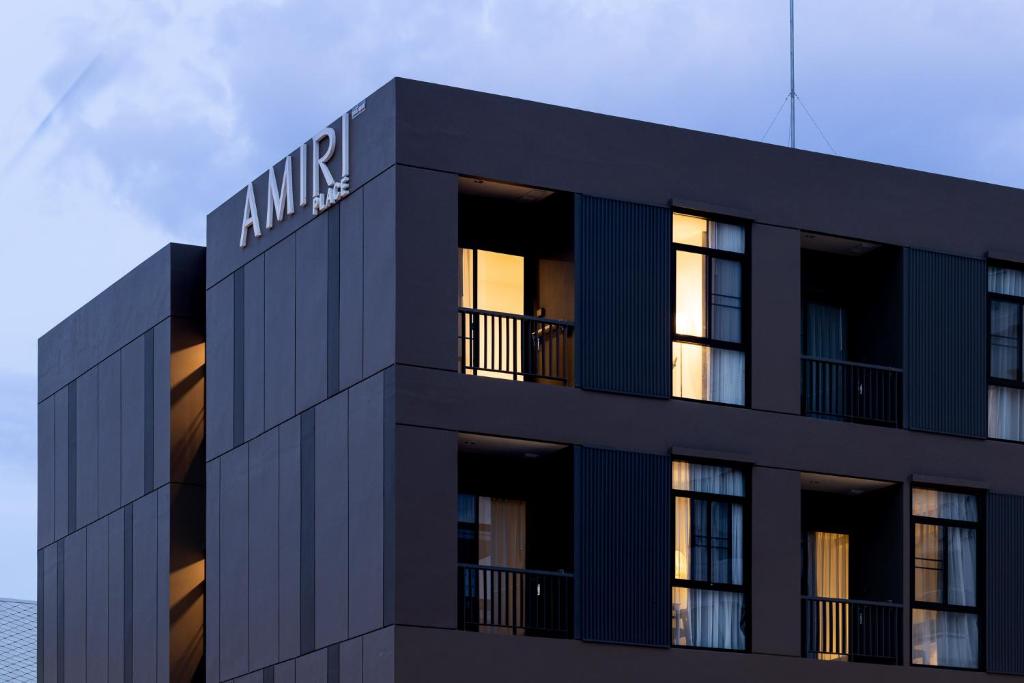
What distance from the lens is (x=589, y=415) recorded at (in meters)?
28.3

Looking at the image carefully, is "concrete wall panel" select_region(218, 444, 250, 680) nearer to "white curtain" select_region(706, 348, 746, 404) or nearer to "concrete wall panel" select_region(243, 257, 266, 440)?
"concrete wall panel" select_region(243, 257, 266, 440)

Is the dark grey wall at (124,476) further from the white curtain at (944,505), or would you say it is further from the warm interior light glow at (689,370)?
the white curtain at (944,505)

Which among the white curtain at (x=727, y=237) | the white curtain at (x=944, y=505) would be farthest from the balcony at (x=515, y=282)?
the white curtain at (x=944, y=505)

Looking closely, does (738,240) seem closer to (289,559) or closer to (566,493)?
(566,493)

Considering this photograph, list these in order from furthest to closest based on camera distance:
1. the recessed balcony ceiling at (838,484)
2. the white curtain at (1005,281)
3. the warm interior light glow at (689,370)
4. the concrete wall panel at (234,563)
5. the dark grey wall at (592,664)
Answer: the white curtain at (1005,281), the concrete wall panel at (234,563), the recessed balcony ceiling at (838,484), the warm interior light glow at (689,370), the dark grey wall at (592,664)

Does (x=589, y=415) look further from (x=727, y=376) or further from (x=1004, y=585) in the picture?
(x=1004, y=585)

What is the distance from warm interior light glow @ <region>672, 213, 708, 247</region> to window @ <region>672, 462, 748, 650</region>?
3.12 m

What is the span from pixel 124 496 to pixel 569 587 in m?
10.2

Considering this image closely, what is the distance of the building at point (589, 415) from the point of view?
90.2 feet

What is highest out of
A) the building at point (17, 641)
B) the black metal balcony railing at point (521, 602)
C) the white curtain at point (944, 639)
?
the black metal balcony railing at point (521, 602)

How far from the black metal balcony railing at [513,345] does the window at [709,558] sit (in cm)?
222

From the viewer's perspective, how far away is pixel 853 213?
30922 mm

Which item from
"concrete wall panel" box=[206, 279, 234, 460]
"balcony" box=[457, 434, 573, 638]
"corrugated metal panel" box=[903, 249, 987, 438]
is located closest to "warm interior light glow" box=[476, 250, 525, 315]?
"balcony" box=[457, 434, 573, 638]

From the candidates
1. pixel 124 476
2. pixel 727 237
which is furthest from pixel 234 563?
pixel 727 237
